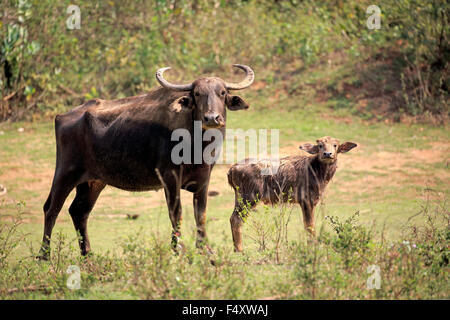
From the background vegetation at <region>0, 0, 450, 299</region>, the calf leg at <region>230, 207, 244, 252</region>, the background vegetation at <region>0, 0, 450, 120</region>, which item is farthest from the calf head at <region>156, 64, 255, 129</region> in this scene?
the background vegetation at <region>0, 0, 450, 120</region>

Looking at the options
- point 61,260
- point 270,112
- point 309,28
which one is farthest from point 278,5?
point 61,260

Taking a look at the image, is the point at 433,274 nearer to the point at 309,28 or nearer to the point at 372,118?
the point at 372,118

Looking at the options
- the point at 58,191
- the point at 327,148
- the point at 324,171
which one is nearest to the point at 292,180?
the point at 324,171

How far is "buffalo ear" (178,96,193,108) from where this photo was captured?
721 centimetres

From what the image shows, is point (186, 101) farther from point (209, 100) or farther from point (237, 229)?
point (237, 229)

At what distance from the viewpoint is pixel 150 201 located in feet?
40.2

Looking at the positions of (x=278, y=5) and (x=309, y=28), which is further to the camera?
(x=278, y=5)

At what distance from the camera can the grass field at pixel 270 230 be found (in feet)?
18.8

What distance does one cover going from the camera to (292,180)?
8578mm

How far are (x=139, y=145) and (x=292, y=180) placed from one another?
212 centimetres

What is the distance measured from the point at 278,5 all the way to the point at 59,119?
1262cm

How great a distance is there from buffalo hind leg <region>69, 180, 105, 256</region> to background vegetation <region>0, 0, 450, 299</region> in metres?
0.34

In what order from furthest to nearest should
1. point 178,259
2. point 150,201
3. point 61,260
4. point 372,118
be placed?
point 372,118 → point 150,201 → point 61,260 → point 178,259

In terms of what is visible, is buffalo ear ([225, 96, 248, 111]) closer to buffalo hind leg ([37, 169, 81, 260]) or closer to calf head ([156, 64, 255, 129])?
calf head ([156, 64, 255, 129])
